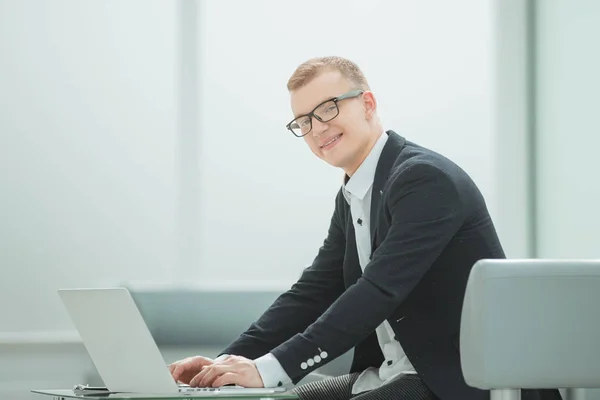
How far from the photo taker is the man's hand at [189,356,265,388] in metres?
2.00

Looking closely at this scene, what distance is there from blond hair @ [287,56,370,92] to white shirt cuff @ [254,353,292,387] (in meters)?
0.80

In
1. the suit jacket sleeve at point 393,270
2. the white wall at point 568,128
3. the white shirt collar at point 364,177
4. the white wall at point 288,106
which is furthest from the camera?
the white wall at point 288,106

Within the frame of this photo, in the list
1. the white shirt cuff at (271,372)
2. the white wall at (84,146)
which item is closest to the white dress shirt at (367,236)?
the white shirt cuff at (271,372)

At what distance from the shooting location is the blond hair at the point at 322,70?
2.45 meters

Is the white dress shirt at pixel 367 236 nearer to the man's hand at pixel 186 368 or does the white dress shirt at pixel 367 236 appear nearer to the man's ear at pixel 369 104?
the man's ear at pixel 369 104

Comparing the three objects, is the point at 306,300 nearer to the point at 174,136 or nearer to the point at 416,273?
the point at 416,273

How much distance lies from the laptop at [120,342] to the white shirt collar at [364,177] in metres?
0.75

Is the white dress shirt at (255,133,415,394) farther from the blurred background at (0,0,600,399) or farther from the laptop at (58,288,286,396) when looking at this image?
the blurred background at (0,0,600,399)

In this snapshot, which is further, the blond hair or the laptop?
the blond hair

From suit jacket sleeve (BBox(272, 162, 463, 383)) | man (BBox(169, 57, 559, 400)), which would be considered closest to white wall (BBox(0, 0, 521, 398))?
man (BBox(169, 57, 559, 400))

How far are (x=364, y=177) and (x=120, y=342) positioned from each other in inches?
34.7

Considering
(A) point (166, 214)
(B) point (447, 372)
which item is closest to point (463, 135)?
(A) point (166, 214)

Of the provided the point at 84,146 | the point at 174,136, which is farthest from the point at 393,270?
the point at 84,146

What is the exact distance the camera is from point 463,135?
3.83 metres
